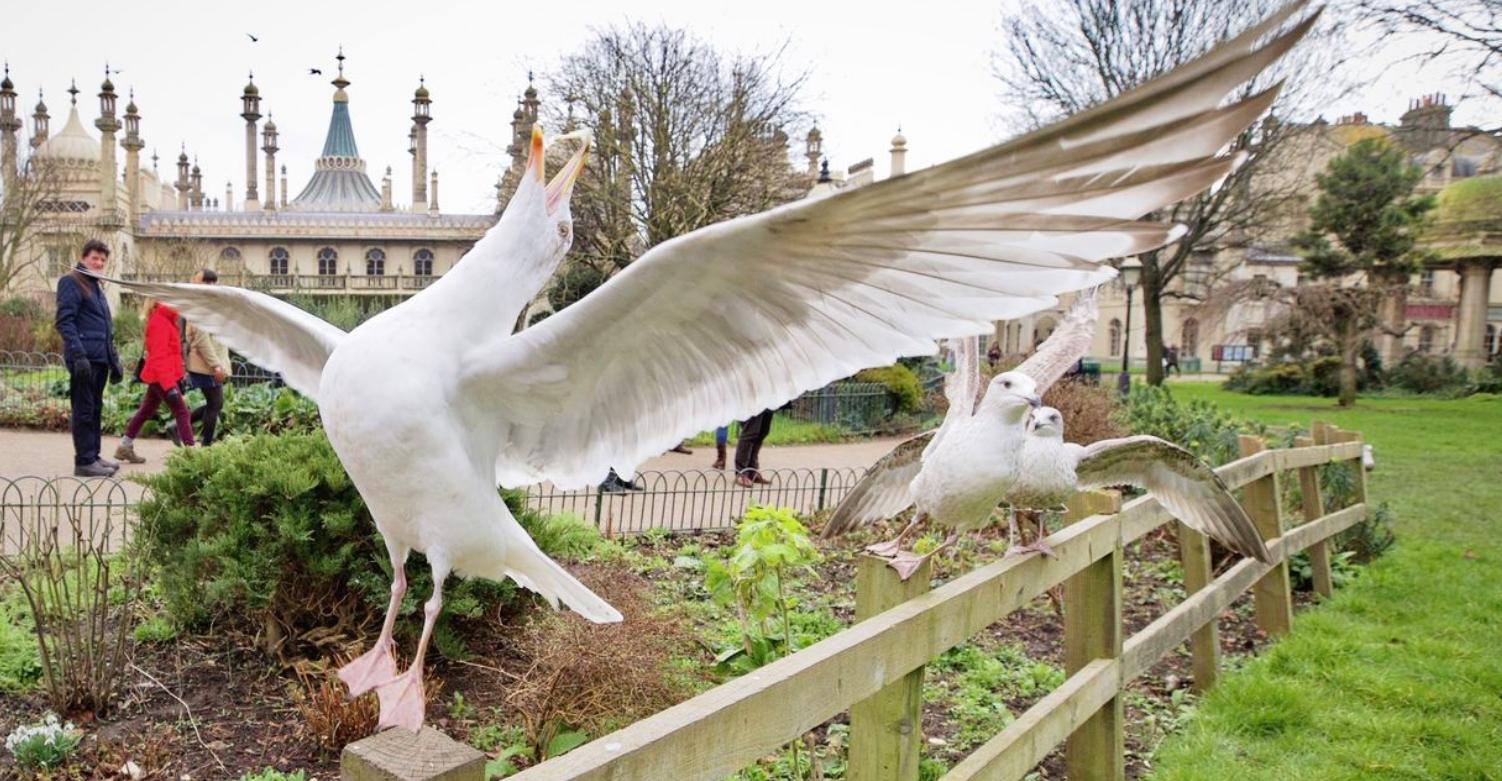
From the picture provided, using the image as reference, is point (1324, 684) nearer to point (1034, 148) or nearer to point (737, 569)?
point (737, 569)

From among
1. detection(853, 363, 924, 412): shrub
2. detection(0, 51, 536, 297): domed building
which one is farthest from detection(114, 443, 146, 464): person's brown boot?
detection(0, 51, 536, 297): domed building

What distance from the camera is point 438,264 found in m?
47.3

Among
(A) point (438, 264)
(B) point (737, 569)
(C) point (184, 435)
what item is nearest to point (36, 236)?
(A) point (438, 264)

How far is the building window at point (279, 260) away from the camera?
4534 centimetres

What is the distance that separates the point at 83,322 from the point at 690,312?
7.61m

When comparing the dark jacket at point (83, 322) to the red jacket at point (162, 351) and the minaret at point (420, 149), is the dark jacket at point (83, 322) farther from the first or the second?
the minaret at point (420, 149)

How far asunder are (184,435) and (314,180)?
61.3 metres

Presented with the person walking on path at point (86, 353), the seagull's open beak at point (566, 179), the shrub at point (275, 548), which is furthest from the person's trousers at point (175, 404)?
the seagull's open beak at point (566, 179)

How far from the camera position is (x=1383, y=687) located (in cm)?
453

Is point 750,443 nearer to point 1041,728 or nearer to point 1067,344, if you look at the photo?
point 1067,344

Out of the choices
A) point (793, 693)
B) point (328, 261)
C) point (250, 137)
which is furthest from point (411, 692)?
point (250, 137)

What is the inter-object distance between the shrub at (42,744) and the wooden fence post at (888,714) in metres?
2.51

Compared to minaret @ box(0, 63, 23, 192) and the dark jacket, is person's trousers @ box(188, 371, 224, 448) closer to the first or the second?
the dark jacket

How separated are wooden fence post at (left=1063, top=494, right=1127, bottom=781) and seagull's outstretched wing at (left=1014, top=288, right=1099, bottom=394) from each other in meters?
0.50
